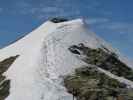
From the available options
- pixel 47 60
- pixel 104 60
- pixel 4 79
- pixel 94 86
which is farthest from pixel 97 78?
pixel 4 79

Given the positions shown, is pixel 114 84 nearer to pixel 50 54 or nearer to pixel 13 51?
pixel 50 54

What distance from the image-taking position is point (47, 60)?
80.9 metres

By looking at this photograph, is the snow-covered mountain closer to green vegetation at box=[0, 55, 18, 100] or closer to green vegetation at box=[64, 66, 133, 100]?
green vegetation at box=[0, 55, 18, 100]

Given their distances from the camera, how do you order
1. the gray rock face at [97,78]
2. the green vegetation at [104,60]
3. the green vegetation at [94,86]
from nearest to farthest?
the green vegetation at [94,86]
the gray rock face at [97,78]
the green vegetation at [104,60]

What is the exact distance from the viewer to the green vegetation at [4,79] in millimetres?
74088

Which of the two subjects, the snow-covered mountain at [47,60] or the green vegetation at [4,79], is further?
the green vegetation at [4,79]

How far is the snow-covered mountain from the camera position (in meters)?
71.6

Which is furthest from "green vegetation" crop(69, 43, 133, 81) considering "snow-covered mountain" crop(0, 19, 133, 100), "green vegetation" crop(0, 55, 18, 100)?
"green vegetation" crop(0, 55, 18, 100)

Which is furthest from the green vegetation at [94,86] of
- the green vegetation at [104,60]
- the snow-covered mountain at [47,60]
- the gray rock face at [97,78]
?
the green vegetation at [104,60]

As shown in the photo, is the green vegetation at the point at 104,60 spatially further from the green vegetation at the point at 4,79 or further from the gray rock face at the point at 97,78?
the green vegetation at the point at 4,79

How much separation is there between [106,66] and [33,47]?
49.5 feet

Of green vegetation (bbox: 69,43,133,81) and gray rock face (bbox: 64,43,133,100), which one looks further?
green vegetation (bbox: 69,43,133,81)

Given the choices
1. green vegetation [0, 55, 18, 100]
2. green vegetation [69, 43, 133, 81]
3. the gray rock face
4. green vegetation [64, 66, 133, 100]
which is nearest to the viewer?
green vegetation [64, 66, 133, 100]

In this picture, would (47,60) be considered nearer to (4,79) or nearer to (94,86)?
(4,79)
